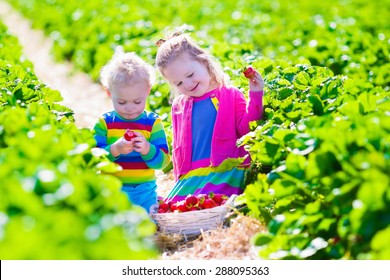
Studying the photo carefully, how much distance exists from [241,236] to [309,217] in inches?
31.0

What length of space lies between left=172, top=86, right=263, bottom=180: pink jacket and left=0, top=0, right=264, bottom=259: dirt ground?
86cm

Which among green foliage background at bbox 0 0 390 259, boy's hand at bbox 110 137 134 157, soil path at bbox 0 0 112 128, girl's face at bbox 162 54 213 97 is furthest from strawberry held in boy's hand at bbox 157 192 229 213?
soil path at bbox 0 0 112 128

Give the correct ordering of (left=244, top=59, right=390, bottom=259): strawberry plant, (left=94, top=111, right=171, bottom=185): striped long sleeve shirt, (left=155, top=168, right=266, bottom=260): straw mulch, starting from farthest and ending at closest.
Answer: (left=94, top=111, right=171, bottom=185): striped long sleeve shirt < (left=155, top=168, right=266, bottom=260): straw mulch < (left=244, top=59, right=390, bottom=259): strawberry plant

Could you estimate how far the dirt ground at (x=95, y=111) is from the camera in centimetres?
469

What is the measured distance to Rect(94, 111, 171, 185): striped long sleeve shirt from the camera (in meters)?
5.54

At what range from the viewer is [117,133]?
5547mm

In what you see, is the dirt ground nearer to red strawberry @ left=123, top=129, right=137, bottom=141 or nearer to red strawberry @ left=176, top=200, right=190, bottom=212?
red strawberry @ left=176, top=200, right=190, bottom=212

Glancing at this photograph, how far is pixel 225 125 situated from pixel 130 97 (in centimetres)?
87

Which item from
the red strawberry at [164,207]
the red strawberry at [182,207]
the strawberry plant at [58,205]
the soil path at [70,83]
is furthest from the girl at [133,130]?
the soil path at [70,83]

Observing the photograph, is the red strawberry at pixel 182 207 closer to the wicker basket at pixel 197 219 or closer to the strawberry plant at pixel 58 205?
the wicker basket at pixel 197 219

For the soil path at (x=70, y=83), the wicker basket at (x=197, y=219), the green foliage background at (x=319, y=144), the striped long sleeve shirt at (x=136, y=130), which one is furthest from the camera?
the soil path at (x=70, y=83)

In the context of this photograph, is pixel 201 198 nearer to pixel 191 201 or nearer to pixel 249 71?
pixel 191 201

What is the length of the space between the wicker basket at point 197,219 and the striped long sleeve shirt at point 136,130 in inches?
19.3

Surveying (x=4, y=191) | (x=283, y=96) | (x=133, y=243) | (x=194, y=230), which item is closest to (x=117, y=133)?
(x=194, y=230)
